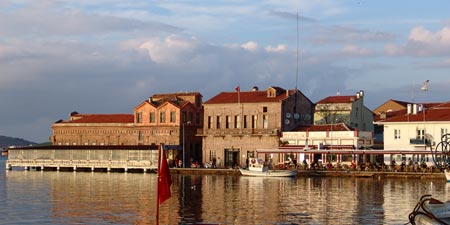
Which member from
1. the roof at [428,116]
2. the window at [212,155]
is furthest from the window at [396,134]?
the window at [212,155]

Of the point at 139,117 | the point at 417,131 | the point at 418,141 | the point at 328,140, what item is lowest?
the point at 418,141

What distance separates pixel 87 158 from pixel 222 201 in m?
57.5

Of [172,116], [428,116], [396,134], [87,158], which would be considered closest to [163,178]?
[396,134]

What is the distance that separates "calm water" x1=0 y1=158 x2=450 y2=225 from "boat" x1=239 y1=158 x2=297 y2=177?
6.66m

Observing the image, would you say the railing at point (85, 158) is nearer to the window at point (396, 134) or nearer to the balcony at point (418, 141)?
the window at point (396, 134)

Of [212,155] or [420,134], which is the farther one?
[212,155]

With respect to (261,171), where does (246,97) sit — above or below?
above

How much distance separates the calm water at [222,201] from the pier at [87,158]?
22.6 metres

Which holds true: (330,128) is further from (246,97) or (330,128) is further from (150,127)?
Answer: (150,127)

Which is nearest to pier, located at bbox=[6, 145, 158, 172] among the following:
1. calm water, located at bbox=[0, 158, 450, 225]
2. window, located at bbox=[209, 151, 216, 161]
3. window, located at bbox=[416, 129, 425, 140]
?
window, located at bbox=[209, 151, 216, 161]

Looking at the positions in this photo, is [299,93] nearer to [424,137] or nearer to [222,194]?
[424,137]

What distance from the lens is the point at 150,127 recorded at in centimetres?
11456

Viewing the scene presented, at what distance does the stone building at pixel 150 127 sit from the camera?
11262 cm

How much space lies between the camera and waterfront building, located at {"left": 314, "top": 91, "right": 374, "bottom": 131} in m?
111
